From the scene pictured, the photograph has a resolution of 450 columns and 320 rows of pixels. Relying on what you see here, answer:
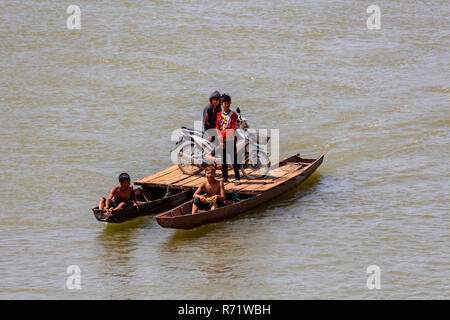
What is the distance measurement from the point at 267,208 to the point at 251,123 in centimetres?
683

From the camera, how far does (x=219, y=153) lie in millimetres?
16797

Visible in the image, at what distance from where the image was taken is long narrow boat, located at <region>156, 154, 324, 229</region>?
49.3 feet

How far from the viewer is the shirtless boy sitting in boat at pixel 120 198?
15242 mm

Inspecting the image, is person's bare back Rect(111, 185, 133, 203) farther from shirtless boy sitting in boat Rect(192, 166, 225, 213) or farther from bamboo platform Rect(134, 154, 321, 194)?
shirtless boy sitting in boat Rect(192, 166, 225, 213)

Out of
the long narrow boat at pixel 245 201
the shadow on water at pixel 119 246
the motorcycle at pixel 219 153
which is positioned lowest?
the shadow on water at pixel 119 246

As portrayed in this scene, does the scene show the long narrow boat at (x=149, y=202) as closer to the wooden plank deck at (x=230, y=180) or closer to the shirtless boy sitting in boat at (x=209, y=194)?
the wooden plank deck at (x=230, y=180)

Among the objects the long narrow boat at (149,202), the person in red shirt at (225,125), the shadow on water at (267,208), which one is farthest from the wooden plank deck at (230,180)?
the person in red shirt at (225,125)

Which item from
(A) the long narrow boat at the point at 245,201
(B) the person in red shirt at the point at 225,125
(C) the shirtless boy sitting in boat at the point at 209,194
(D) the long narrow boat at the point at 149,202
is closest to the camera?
(A) the long narrow boat at the point at 245,201

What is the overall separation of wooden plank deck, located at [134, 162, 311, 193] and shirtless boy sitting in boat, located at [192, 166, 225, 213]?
761 millimetres

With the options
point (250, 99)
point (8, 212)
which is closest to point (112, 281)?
point (8, 212)

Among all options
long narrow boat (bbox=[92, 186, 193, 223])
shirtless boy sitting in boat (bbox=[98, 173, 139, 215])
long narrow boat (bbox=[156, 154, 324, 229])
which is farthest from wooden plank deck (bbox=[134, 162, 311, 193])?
shirtless boy sitting in boat (bbox=[98, 173, 139, 215])

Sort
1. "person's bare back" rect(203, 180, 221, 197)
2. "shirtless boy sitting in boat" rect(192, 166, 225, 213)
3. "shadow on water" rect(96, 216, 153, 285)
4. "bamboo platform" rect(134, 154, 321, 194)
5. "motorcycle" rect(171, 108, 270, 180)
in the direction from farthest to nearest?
1. "motorcycle" rect(171, 108, 270, 180)
2. "bamboo platform" rect(134, 154, 321, 194)
3. "person's bare back" rect(203, 180, 221, 197)
4. "shirtless boy sitting in boat" rect(192, 166, 225, 213)
5. "shadow on water" rect(96, 216, 153, 285)

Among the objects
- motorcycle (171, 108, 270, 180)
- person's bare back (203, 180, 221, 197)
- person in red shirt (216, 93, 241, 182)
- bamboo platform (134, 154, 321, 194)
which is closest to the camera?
person's bare back (203, 180, 221, 197)

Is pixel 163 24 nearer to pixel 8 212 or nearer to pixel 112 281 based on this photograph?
pixel 8 212
